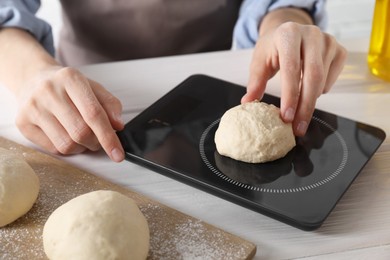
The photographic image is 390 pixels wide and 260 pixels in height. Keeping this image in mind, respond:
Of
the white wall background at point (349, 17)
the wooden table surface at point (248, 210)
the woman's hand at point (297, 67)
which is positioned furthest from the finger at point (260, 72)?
the white wall background at point (349, 17)

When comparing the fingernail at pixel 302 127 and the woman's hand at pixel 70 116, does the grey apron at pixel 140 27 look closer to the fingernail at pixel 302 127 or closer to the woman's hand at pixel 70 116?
the woman's hand at pixel 70 116

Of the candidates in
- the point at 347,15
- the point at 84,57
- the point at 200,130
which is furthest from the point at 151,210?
the point at 347,15

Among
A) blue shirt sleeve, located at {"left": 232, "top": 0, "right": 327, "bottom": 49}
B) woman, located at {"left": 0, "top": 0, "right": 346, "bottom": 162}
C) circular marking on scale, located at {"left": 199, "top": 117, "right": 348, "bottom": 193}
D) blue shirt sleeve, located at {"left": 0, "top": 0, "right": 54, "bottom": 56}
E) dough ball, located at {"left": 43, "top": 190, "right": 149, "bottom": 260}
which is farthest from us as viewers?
blue shirt sleeve, located at {"left": 232, "top": 0, "right": 327, "bottom": 49}

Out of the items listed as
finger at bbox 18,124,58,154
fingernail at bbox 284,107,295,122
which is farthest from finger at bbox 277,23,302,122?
finger at bbox 18,124,58,154

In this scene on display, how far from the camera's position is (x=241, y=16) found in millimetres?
1220

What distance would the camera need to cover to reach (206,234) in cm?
68

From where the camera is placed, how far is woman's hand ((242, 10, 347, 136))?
813 millimetres

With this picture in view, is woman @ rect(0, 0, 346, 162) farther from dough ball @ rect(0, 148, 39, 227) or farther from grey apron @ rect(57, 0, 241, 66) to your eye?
dough ball @ rect(0, 148, 39, 227)

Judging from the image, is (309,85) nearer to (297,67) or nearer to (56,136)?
(297,67)

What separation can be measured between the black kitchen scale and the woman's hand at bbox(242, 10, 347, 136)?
0.05 m

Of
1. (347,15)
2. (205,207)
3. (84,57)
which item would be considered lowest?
(347,15)

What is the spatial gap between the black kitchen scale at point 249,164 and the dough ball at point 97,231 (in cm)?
13

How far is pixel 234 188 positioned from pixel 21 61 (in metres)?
0.50

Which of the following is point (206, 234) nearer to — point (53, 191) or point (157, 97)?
point (53, 191)
